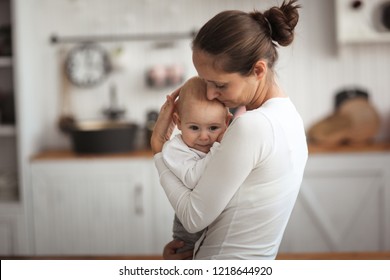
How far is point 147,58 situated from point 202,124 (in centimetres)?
188

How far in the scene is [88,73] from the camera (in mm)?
2678

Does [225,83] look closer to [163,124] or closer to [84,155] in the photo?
[163,124]

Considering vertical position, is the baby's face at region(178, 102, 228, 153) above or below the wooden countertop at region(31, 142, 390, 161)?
above

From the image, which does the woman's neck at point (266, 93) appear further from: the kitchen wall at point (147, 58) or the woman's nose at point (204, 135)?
the kitchen wall at point (147, 58)

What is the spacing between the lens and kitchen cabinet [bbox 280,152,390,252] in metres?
2.31

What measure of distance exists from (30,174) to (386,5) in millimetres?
1677

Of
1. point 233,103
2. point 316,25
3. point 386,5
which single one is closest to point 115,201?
point 316,25

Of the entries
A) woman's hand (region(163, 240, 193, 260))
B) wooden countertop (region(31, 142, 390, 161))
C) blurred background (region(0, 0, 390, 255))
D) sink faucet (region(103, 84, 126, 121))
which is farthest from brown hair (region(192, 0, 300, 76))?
sink faucet (region(103, 84, 126, 121))

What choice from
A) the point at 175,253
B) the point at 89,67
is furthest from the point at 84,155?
the point at 175,253

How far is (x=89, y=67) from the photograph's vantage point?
2676mm

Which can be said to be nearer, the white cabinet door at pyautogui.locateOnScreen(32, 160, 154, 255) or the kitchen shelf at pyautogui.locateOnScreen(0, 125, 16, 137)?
the white cabinet door at pyautogui.locateOnScreen(32, 160, 154, 255)

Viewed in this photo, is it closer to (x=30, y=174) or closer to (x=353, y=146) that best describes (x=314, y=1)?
(x=353, y=146)

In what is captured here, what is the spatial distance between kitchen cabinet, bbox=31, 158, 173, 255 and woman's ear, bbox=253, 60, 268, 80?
1.58m

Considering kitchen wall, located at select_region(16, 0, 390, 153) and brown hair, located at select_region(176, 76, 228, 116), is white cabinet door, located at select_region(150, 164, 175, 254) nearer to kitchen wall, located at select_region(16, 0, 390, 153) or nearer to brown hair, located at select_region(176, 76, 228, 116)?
kitchen wall, located at select_region(16, 0, 390, 153)
